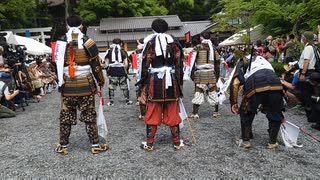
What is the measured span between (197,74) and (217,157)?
2.88m

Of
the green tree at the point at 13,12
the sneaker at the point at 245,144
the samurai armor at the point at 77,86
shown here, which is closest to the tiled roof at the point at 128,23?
the green tree at the point at 13,12

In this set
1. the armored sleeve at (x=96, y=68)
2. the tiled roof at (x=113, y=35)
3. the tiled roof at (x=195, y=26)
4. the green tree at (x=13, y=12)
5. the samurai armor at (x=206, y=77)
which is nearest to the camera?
the armored sleeve at (x=96, y=68)

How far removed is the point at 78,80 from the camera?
15.0ft

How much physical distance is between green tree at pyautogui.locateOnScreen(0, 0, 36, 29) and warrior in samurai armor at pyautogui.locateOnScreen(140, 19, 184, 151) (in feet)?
69.4

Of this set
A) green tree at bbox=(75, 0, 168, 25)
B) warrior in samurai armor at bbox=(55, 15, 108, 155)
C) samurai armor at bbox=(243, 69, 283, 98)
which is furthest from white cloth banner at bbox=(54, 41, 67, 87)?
green tree at bbox=(75, 0, 168, 25)

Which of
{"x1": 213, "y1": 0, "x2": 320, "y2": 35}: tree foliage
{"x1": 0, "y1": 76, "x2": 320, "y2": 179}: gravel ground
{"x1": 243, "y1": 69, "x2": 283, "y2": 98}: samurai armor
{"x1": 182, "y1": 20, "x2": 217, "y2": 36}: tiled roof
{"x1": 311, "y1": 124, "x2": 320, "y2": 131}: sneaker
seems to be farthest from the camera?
{"x1": 182, "y1": 20, "x2": 217, "y2": 36}: tiled roof

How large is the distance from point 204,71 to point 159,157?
2.95 m

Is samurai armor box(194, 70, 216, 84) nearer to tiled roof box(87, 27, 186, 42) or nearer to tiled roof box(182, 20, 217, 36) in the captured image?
tiled roof box(87, 27, 186, 42)

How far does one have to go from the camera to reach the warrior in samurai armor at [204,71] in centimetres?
693

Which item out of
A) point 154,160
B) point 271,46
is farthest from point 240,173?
point 271,46

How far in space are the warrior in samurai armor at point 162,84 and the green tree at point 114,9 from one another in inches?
1269

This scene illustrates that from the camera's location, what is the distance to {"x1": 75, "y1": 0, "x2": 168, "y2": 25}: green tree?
119 ft

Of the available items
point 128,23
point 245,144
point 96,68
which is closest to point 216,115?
point 245,144

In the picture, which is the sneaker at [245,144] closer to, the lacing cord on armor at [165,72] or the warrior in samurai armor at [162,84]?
the warrior in samurai armor at [162,84]
